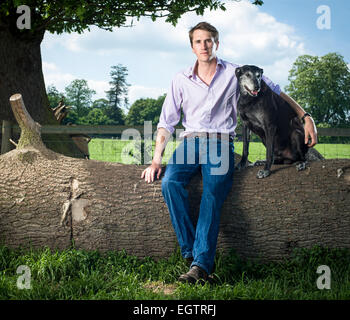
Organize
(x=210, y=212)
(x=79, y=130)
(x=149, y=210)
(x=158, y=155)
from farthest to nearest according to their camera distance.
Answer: (x=79, y=130) < (x=149, y=210) < (x=158, y=155) < (x=210, y=212)

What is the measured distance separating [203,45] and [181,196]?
1591 mm

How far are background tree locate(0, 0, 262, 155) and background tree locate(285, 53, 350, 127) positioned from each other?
141 ft

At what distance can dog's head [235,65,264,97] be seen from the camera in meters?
3.90

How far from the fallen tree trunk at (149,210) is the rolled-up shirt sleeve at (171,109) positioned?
667mm

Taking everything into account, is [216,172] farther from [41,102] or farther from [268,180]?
[41,102]

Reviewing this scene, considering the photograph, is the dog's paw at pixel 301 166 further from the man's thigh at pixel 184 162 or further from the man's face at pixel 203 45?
the man's face at pixel 203 45

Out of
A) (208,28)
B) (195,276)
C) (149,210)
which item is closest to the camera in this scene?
(195,276)

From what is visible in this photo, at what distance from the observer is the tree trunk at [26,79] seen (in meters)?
8.39

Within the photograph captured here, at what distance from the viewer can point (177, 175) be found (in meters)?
3.98

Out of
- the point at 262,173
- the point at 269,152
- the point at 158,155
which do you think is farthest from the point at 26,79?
the point at 269,152

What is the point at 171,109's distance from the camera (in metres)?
4.26

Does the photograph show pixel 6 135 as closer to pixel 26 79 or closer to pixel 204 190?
pixel 26 79

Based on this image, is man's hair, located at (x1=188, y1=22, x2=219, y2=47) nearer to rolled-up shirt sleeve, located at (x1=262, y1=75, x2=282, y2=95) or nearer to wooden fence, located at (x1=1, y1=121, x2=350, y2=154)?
rolled-up shirt sleeve, located at (x1=262, y1=75, x2=282, y2=95)

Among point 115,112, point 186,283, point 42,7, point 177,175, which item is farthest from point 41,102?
point 115,112
